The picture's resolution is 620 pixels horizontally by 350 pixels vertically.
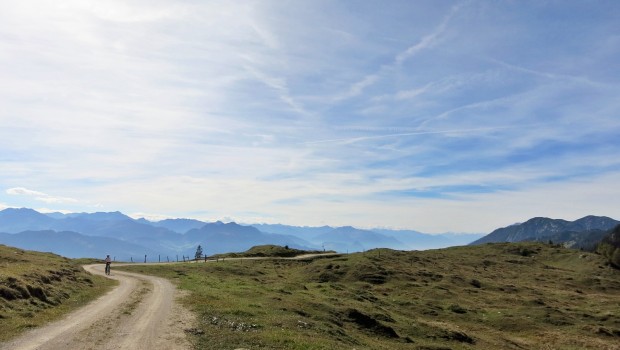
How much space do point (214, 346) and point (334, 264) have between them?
254ft

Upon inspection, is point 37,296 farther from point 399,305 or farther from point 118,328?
point 399,305

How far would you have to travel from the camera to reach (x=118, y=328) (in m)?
30.2

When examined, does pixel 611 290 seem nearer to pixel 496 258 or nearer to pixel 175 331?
pixel 496 258

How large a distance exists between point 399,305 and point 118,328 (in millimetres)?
49972

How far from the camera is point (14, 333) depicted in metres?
27.0

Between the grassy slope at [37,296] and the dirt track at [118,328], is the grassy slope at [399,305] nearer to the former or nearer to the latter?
the dirt track at [118,328]

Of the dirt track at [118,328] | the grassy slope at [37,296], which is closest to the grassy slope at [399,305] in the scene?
the dirt track at [118,328]

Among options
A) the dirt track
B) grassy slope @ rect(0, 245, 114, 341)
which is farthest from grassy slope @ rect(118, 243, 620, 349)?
grassy slope @ rect(0, 245, 114, 341)

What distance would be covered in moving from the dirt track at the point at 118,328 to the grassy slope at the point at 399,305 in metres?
2.22

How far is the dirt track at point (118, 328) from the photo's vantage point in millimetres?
25484

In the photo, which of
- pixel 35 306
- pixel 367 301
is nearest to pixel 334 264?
pixel 367 301

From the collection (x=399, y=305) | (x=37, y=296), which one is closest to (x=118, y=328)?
(x=37, y=296)

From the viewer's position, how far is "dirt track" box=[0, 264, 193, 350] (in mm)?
25484

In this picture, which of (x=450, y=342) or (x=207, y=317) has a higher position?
(x=207, y=317)
